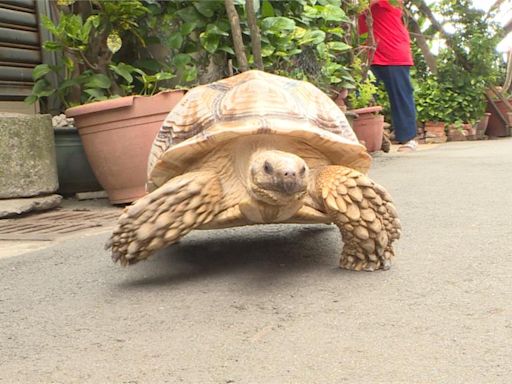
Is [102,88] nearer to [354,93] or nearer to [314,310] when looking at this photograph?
[314,310]

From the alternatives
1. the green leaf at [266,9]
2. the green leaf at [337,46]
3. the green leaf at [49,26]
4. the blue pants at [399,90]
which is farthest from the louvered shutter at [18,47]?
the blue pants at [399,90]

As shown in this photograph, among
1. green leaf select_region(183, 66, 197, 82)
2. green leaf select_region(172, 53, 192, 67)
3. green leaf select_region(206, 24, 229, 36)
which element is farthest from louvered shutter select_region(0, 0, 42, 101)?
green leaf select_region(206, 24, 229, 36)

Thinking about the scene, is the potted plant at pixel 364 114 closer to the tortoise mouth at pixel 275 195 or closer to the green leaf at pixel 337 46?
the green leaf at pixel 337 46

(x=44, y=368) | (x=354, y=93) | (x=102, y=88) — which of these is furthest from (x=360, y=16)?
(x=44, y=368)

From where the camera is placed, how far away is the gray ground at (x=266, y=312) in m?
1.14

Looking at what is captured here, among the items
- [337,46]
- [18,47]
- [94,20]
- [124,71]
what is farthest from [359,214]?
[337,46]

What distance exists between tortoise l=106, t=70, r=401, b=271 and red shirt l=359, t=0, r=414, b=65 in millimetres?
4380

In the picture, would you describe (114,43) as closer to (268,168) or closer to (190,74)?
(190,74)

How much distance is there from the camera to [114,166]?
3.52 m

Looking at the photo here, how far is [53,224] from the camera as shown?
10.5ft

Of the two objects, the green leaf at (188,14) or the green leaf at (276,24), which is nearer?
the green leaf at (188,14)

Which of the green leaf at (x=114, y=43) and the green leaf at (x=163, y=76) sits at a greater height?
the green leaf at (x=114, y=43)

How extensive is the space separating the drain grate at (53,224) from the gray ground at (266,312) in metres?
0.48

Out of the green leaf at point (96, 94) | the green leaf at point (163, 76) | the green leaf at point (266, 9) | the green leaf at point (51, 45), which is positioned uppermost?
the green leaf at point (266, 9)
